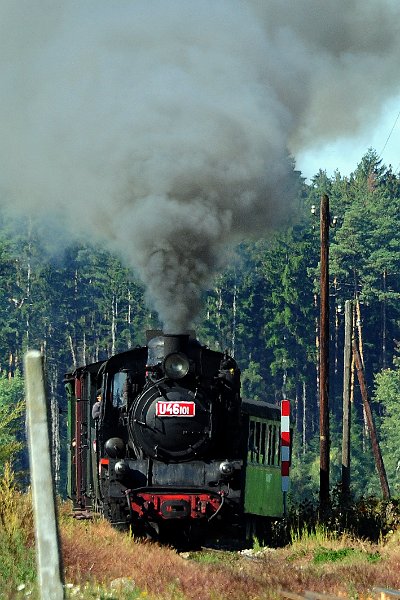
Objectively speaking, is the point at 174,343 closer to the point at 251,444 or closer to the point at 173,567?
the point at 251,444

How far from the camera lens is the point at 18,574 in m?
11.4

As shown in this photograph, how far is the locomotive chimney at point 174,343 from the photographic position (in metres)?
17.1

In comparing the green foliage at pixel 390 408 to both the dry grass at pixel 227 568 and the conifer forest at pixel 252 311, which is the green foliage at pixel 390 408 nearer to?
the conifer forest at pixel 252 311

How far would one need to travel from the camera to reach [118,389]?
17.5m

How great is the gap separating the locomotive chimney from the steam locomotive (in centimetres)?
1

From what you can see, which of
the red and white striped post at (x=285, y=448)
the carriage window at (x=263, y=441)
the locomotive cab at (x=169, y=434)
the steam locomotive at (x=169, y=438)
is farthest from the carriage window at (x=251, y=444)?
the locomotive cab at (x=169, y=434)

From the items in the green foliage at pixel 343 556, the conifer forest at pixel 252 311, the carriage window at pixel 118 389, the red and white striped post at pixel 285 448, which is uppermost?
the conifer forest at pixel 252 311

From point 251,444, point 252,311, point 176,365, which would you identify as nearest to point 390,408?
point 252,311

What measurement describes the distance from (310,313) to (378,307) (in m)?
5.97

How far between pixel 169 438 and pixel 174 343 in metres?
1.22

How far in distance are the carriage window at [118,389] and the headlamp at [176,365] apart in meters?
0.73

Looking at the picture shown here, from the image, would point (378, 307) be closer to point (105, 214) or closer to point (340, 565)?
point (105, 214)

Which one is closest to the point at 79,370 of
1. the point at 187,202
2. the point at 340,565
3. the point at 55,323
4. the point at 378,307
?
the point at 187,202

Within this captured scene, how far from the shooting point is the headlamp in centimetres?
1700
